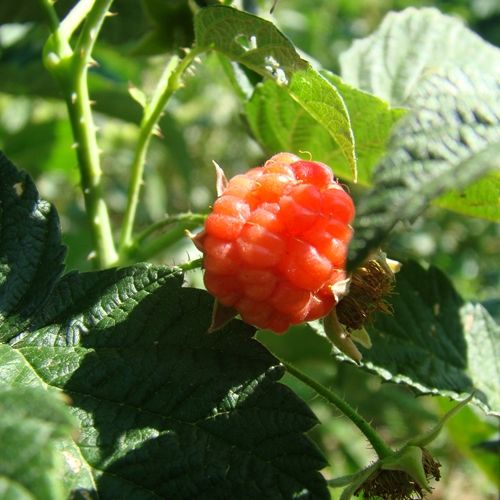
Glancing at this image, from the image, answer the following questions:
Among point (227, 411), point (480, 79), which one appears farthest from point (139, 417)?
point (480, 79)

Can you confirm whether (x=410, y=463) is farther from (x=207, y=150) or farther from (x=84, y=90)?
(x=207, y=150)

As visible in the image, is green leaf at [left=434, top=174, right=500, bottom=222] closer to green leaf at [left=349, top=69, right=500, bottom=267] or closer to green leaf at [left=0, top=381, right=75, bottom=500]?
green leaf at [left=349, top=69, right=500, bottom=267]

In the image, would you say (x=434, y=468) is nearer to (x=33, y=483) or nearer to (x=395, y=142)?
(x=395, y=142)

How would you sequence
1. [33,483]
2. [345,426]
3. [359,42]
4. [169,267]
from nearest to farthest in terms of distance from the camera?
[33,483] → [169,267] → [359,42] → [345,426]

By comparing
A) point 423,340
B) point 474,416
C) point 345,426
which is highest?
point 423,340

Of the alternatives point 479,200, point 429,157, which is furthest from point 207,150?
point 429,157

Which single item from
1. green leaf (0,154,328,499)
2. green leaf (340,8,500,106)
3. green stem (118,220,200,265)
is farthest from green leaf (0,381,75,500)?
green leaf (340,8,500,106)

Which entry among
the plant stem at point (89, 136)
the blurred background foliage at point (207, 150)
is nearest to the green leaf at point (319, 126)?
→ the blurred background foliage at point (207, 150)
